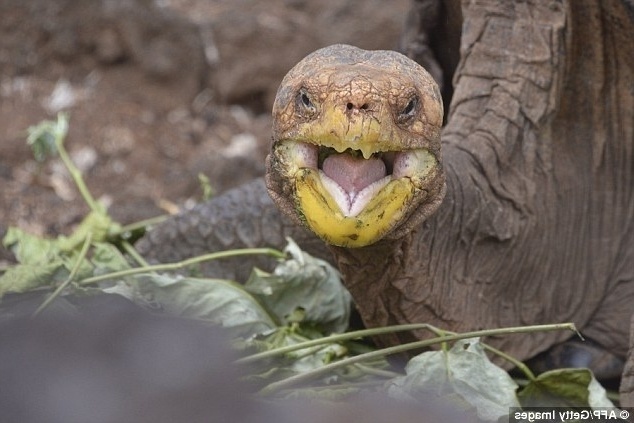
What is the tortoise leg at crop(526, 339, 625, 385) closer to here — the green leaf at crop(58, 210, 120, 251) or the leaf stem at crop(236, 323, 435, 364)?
the leaf stem at crop(236, 323, 435, 364)

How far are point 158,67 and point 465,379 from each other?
404 centimetres

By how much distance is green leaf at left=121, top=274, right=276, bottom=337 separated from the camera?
3.20m

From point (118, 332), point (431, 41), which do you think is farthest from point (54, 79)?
point (118, 332)

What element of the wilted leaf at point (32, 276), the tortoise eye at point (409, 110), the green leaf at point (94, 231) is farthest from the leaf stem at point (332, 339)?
the green leaf at point (94, 231)

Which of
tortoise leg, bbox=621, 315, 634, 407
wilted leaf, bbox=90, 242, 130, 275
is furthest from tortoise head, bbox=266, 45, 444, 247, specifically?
wilted leaf, bbox=90, 242, 130, 275

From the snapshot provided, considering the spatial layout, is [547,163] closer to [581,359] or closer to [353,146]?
[581,359]

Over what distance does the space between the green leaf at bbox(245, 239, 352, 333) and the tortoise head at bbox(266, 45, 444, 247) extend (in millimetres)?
731

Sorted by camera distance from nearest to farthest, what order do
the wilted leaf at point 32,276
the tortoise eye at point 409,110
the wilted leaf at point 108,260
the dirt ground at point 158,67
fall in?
the tortoise eye at point 409,110 → the wilted leaf at point 32,276 → the wilted leaf at point 108,260 → the dirt ground at point 158,67

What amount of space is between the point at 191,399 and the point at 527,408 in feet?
5.68

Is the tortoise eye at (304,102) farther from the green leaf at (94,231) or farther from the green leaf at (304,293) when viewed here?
the green leaf at (94,231)

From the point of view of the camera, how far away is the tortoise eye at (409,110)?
2.55m

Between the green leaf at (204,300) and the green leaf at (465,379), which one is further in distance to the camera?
the green leaf at (204,300)

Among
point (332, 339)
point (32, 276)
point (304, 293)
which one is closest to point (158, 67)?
point (304, 293)

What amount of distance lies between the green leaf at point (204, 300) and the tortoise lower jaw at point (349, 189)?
0.71m
